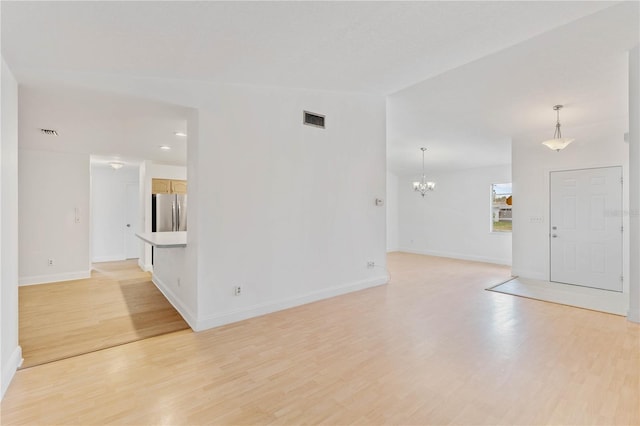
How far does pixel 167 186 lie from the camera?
6617 millimetres

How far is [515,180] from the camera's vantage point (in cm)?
579

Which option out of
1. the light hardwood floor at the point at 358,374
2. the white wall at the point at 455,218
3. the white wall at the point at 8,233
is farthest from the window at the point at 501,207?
the white wall at the point at 8,233

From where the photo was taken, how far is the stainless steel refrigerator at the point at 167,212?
20.5 feet

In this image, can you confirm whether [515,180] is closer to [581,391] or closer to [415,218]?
[415,218]

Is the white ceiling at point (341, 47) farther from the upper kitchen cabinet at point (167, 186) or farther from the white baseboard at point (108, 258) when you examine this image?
the white baseboard at point (108, 258)

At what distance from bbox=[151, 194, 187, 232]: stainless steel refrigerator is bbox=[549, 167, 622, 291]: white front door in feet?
24.3

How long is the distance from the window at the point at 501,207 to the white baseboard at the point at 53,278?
9.28m

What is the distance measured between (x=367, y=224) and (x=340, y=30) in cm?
286

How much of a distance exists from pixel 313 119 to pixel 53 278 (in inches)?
215

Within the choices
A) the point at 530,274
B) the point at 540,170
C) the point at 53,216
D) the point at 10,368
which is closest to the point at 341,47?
the point at 10,368

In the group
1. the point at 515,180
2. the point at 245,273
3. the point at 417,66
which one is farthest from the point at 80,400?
the point at 515,180

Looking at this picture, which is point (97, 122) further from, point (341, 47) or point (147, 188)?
point (341, 47)

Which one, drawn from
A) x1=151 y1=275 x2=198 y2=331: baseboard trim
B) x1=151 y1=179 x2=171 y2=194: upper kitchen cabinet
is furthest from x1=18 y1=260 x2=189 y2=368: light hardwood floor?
x1=151 y1=179 x2=171 y2=194: upper kitchen cabinet

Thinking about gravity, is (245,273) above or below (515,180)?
below
